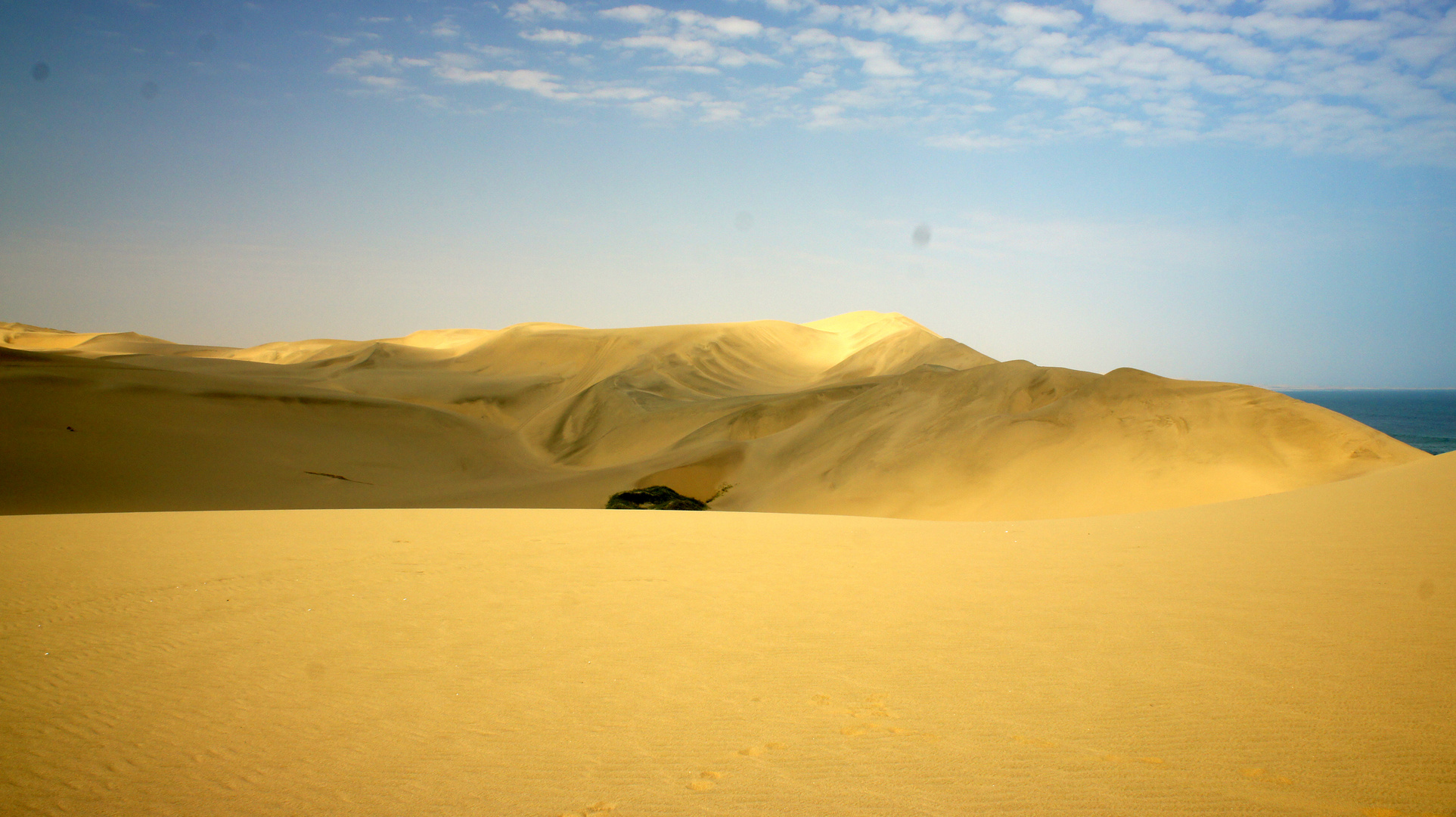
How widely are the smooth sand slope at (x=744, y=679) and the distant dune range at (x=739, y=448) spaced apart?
9.26 m

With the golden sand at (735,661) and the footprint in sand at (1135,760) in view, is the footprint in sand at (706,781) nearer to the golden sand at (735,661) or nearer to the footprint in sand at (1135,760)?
the golden sand at (735,661)

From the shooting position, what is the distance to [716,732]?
362 cm

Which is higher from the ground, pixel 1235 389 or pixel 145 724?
pixel 1235 389

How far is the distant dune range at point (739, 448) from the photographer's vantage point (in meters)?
16.5

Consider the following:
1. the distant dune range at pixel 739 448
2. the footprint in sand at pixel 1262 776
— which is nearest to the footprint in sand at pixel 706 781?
the footprint in sand at pixel 1262 776

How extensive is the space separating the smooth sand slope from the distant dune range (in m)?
9.26

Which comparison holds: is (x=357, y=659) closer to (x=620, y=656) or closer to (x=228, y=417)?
(x=620, y=656)

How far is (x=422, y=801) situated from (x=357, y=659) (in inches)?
77.5

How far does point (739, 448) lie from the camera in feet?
89.8

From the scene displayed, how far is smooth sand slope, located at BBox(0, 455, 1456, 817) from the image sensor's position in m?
3.07

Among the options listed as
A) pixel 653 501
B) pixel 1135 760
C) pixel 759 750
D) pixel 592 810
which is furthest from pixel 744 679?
pixel 653 501

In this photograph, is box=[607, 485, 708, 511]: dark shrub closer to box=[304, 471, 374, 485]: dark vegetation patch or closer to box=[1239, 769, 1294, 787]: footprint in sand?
box=[304, 471, 374, 485]: dark vegetation patch

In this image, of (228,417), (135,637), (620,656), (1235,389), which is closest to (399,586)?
(135,637)

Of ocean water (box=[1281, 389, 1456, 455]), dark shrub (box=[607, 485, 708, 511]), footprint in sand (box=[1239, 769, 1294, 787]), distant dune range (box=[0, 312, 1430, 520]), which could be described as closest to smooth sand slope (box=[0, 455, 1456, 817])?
footprint in sand (box=[1239, 769, 1294, 787])
